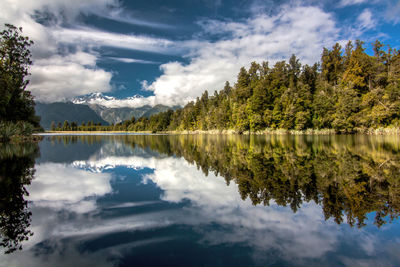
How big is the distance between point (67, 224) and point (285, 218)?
469 cm

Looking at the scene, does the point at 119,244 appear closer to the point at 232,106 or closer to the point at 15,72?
the point at 15,72

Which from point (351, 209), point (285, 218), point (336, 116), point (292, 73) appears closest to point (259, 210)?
point (285, 218)

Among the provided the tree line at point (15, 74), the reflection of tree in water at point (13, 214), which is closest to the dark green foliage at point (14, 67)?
the tree line at point (15, 74)

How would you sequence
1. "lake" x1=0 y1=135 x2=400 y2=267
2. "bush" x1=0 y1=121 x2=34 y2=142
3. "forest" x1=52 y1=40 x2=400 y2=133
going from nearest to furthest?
"lake" x1=0 y1=135 x2=400 y2=267
"bush" x1=0 y1=121 x2=34 y2=142
"forest" x1=52 y1=40 x2=400 y2=133

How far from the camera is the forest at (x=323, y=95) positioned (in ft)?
162

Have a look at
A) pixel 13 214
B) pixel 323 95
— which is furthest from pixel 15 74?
pixel 323 95

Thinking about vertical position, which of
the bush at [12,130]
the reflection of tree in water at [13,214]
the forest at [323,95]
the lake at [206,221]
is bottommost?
the lake at [206,221]

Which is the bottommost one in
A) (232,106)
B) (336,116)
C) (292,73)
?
(336,116)

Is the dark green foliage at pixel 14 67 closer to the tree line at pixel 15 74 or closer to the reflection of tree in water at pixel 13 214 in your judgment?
the tree line at pixel 15 74

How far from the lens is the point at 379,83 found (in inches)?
2239

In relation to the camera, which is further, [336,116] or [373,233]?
[336,116]

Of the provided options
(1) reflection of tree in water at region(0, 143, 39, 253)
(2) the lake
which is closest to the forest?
(2) the lake

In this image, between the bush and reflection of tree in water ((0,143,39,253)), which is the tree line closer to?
the bush

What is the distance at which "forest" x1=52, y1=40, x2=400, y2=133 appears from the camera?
49.4m
